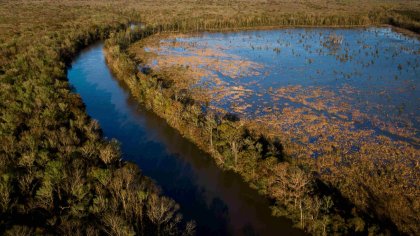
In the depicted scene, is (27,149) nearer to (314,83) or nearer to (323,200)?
(323,200)

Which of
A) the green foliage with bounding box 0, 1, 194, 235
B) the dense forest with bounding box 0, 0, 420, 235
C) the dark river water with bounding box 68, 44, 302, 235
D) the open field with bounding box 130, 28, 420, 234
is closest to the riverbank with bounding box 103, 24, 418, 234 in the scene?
the dense forest with bounding box 0, 0, 420, 235

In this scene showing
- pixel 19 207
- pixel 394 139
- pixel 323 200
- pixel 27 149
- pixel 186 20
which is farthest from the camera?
pixel 186 20

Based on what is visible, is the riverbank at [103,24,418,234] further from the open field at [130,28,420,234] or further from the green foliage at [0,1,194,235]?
the green foliage at [0,1,194,235]

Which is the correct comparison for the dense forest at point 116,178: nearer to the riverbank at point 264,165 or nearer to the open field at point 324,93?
the riverbank at point 264,165

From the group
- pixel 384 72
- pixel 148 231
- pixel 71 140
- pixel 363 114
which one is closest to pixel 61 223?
pixel 148 231

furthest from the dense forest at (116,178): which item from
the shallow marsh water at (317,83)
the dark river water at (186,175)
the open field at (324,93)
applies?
the shallow marsh water at (317,83)

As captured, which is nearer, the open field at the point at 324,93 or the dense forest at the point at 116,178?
the dense forest at the point at 116,178

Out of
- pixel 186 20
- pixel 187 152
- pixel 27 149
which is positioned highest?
pixel 186 20

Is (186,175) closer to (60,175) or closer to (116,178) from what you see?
(116,178)
